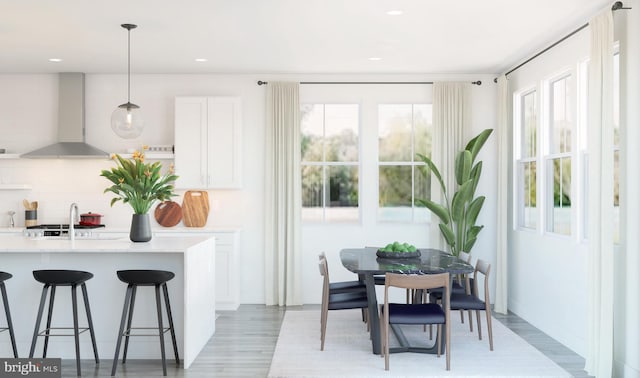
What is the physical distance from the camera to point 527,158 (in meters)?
6.77

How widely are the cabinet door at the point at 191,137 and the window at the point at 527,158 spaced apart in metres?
3.79

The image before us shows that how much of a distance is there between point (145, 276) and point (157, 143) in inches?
129

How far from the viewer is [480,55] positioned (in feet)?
21.8

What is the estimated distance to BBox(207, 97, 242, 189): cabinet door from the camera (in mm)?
7465

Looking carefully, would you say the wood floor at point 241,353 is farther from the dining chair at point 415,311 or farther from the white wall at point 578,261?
the dining chair at point 415,311

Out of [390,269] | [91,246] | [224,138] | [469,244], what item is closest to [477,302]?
[390,269]

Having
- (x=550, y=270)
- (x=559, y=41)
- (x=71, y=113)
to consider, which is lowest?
(x=550, y=270)

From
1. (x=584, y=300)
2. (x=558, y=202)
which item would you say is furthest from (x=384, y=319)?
(x=558, y=202)

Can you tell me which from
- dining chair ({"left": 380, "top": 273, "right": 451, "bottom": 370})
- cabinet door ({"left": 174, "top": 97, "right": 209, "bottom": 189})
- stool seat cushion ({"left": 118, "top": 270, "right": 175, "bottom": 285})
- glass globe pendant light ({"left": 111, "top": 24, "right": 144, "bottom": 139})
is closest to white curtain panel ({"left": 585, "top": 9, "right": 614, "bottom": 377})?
dining chair ({"left": 380, "top": 273, "right": 451, "bottom": 370})

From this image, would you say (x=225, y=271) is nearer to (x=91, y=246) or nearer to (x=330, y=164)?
(x=330, y=164)

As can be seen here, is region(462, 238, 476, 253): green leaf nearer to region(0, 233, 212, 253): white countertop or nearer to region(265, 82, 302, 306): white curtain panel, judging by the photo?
region(265, 82, 302, 306): white curtain panel

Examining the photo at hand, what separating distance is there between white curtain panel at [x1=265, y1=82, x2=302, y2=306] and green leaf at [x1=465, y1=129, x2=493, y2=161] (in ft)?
6.99

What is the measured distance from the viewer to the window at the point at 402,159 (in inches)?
305

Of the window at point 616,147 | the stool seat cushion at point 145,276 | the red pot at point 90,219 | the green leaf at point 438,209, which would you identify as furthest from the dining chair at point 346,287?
the red pot at point 90,219
